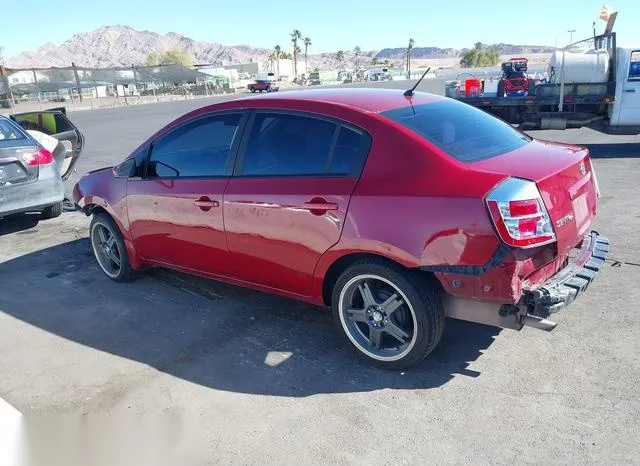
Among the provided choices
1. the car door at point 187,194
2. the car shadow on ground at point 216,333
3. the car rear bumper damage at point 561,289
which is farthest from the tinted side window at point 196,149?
the car rear bumper damage at point 561,289

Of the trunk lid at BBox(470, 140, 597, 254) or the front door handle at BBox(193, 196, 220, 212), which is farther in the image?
the front door handle at BBox(193, 196, 220, 212)

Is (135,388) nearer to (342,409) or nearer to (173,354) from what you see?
(173,354)

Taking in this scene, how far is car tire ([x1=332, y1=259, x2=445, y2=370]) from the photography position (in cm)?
326

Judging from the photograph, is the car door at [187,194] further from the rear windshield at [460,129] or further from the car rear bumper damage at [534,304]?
the car rear bumper damage at [534,304]

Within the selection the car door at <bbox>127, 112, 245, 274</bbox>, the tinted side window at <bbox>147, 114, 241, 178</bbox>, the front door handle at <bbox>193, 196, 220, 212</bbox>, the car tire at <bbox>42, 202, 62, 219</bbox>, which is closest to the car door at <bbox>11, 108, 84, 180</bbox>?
the car tire at <bbox>42, 202, 62, 219</bbox>

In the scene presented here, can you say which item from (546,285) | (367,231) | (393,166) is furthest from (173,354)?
(546,285)

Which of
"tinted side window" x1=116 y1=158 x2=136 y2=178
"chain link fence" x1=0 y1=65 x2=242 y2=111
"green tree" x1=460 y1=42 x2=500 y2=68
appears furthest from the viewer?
"green tree" x1=460 y1=42 x2=500 y2=68

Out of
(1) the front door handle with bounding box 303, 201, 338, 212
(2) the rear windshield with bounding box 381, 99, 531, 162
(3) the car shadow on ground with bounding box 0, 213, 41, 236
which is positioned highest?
(2) the rear windshield with bounding box 381, 99, 531, 162

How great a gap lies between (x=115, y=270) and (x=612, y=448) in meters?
4.48

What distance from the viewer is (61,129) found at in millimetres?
8977

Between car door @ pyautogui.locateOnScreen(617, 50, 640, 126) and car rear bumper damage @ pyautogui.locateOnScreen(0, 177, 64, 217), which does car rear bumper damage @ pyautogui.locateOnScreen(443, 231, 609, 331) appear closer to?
car rear bumper damage @ pyautogui.locateOnScreen(0, 177, 64, 217)

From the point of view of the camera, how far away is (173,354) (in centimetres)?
387

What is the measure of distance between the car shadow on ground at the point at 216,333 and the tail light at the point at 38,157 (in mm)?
2003

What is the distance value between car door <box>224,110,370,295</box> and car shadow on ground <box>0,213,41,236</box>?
494cm
